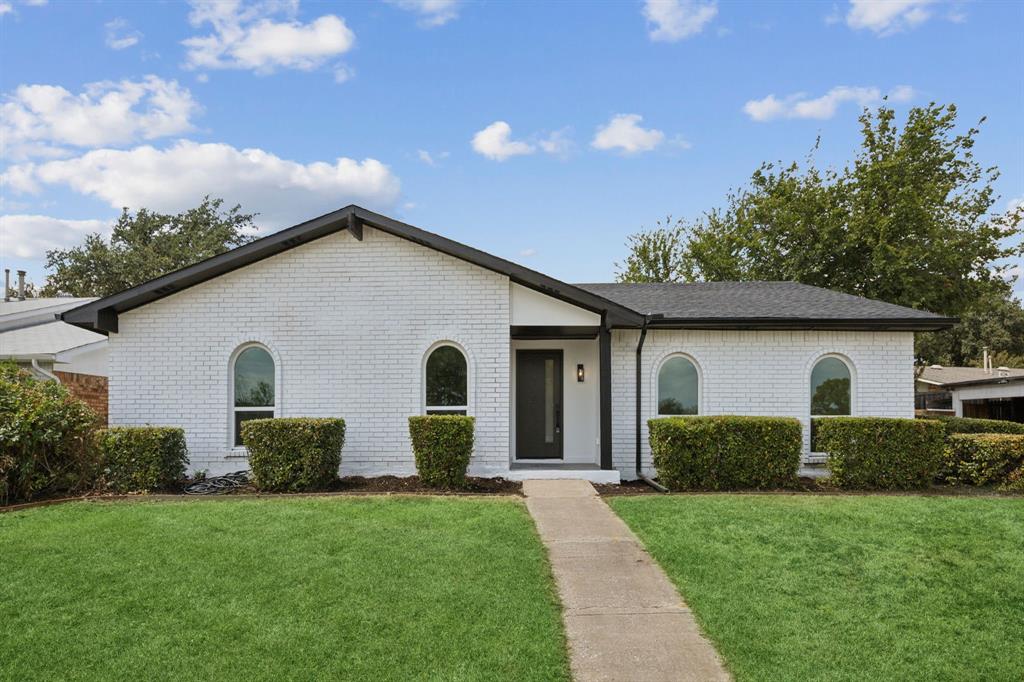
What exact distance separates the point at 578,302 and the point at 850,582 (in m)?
6.49

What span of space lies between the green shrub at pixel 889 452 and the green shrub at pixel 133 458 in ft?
32.9

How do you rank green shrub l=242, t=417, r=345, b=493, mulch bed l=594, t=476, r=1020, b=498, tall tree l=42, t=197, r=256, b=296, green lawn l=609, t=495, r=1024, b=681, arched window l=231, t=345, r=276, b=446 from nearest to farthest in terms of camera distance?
1. green lawn l=609, t=495, r=1024, b=681
2. mulch bed l=594, t=476, r=1020, b=498
3. green shrub l=242, t=417, r=345, b=493
4. arched window l=231, t=345, r=276, b=446
5. tall tree l=42, t=197, r=256, b=296

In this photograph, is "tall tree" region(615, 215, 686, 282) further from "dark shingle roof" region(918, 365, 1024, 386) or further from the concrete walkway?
the concrete walkway

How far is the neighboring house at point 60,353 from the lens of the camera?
14.2 meters

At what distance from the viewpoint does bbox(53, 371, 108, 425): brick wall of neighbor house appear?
14188 mm

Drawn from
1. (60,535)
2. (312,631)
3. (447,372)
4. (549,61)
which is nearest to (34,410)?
(60,535)

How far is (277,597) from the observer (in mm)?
5520

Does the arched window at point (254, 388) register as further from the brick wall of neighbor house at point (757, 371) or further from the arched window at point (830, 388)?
the arched window at point (830, 388)

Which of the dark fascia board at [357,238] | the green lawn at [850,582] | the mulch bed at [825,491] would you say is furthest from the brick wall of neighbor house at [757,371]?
the green lawn at [850,582]

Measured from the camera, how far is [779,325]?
486 inches

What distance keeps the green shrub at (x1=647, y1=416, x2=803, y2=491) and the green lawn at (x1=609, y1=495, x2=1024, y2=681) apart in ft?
4.20

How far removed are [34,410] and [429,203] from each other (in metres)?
11.9

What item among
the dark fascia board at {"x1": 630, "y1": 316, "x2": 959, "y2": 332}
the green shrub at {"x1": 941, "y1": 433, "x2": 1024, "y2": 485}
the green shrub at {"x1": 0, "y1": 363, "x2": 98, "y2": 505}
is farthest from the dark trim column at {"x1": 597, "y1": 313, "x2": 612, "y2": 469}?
the green shrub at {"x1": 0, "y1": 363, "x2": 98, "y2": 505}

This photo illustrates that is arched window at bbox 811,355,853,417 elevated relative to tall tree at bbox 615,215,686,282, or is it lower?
lower
